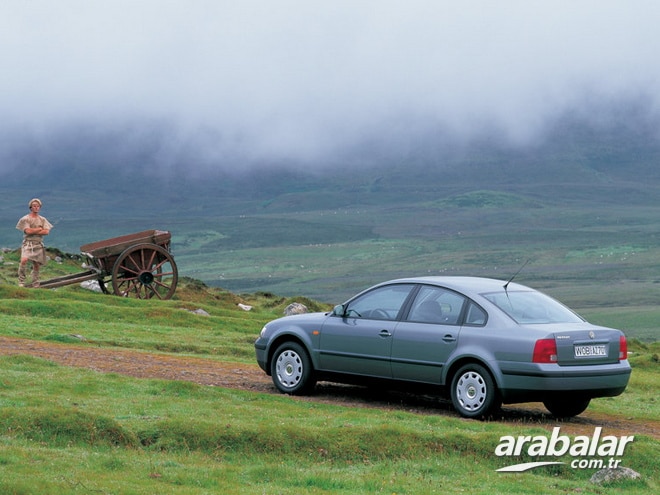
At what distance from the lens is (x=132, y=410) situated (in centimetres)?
1518

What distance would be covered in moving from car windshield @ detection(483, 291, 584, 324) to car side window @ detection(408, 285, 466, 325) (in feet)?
1.44

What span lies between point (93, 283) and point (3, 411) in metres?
31.8

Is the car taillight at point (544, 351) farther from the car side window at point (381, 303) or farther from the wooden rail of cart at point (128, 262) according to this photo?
the wooden rail of cart at point (128, 262)

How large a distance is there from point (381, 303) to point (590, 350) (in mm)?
3134

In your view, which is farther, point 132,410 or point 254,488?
point 132,410

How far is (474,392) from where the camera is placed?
1565cm

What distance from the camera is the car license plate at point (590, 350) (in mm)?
15337

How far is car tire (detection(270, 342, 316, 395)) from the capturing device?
1747cm

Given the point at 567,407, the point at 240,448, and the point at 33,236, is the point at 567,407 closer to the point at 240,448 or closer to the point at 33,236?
the point at 240,448

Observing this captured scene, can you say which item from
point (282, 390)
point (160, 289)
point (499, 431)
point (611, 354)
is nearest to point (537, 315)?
point (611, 354)

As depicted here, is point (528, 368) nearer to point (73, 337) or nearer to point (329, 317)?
point (329, 317)

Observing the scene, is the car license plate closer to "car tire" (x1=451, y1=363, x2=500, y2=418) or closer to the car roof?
"car tire" (x1=451, y1=363, x2=500, y2=418)

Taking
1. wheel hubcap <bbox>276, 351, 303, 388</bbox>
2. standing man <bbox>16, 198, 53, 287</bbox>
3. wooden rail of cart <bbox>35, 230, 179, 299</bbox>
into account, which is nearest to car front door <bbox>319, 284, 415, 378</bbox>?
wheel hubcap <bbox>276, 351, 303, 388</bbox>

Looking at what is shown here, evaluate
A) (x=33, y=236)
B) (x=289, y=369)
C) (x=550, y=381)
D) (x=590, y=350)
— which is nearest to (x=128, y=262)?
(x=33, y=236)
